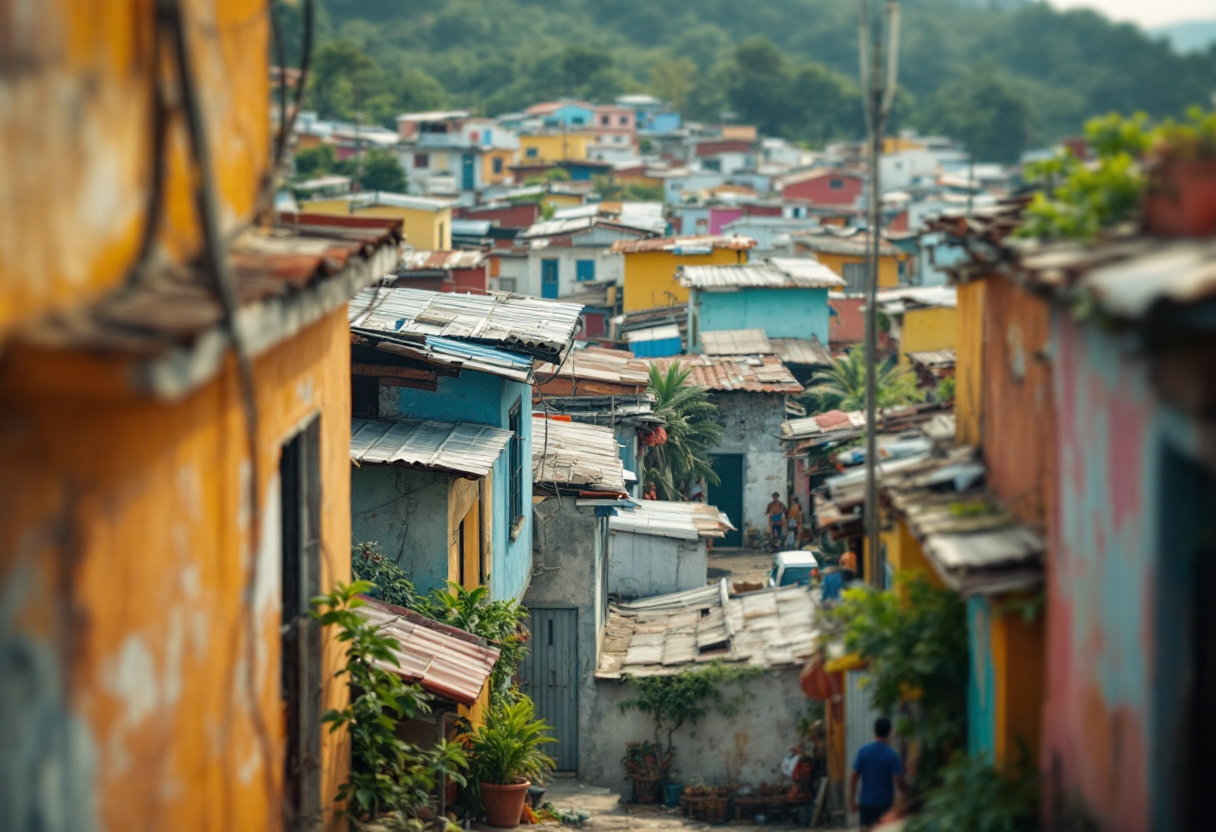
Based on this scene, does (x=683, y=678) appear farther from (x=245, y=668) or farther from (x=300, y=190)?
(x=300, y=190)

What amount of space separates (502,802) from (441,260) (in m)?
19.6

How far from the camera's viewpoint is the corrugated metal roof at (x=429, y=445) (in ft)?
38.5

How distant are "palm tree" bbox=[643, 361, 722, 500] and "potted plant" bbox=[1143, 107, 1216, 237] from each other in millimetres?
19149

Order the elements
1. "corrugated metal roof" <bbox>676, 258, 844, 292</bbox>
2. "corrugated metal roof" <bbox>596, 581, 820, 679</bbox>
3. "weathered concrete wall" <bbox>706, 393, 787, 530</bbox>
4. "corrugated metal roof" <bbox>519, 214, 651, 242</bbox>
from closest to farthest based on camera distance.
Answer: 1. "corrugated metal roof" <bbox>596, 581, 820, 679</bbox>
2. "weathered concrete wall" <bbox>706, 393, 787, 530</bbox>
3. "corrugated metal roof" <bbox>676, 258, 844, 292</bbox>
4. "corrugated metal roof" <bbox>519, 214, 651, 242</bbox>

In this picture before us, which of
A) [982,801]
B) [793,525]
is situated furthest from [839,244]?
[982,801]

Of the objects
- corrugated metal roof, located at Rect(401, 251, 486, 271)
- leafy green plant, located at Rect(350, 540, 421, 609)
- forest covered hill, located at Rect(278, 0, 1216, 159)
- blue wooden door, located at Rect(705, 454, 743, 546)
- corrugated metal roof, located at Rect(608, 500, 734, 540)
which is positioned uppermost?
forest covered hill, located at Rect(278, 0, 1216, 159)

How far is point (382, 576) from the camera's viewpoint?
1199 cm

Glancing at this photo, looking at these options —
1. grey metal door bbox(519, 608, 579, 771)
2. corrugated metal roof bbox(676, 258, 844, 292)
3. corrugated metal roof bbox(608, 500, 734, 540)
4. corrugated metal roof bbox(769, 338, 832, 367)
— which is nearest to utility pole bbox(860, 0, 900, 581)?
grey metal door bbox(519, 608, 579, 771)

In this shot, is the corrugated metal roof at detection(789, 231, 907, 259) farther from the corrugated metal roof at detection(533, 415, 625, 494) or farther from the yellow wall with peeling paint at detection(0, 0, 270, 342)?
the yellow wall with peeling paint at detection(0, 0, 270, 342)

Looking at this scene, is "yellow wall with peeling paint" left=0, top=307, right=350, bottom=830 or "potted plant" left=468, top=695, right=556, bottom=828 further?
"potted plant" left=468, top=695, right=556, bottom=828

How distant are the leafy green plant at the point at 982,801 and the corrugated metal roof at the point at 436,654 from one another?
4148 millimetres

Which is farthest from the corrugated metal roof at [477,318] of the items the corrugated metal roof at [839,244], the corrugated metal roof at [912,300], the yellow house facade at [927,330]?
the corrugated metal roof at [839,244]

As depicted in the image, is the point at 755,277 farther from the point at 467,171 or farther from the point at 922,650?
the point at 467,171

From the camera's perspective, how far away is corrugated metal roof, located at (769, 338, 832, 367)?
2947 centimetres
